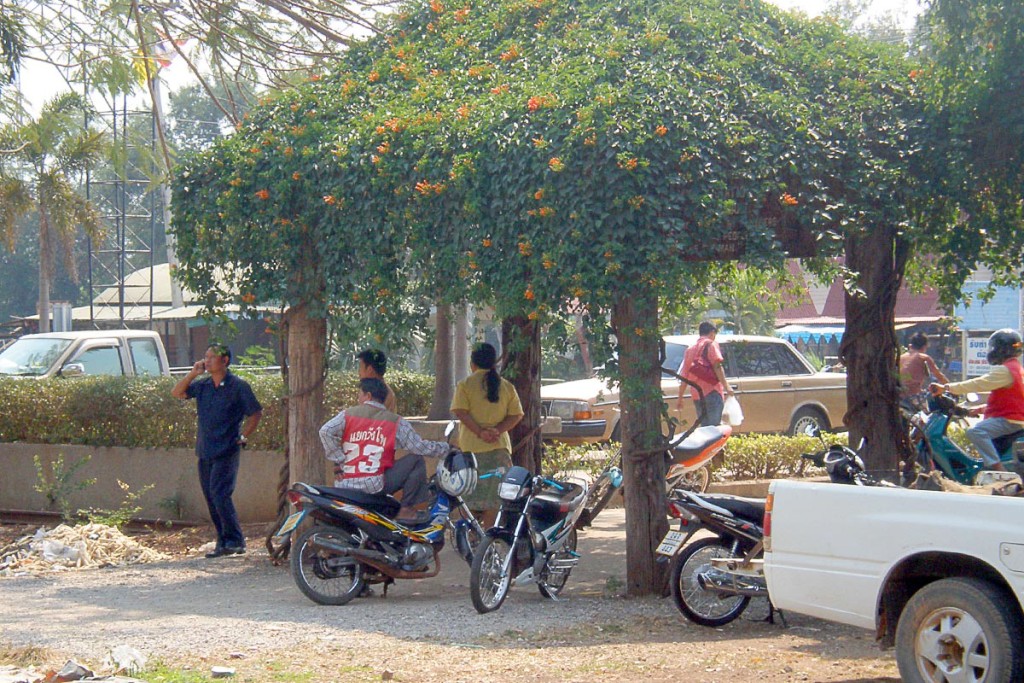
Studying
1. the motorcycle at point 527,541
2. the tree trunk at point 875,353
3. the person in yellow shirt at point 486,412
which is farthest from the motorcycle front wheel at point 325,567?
the tree trunk at point 875,353

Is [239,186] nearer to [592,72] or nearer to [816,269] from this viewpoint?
[592,72]

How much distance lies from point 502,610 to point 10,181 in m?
11.2

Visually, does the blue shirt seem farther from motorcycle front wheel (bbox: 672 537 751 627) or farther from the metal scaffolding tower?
motorcycle front wheel (bbox: 672 537 751 627)

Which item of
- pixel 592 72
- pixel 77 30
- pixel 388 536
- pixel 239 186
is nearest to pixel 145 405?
pixel 77 30

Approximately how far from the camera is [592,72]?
7621 mm

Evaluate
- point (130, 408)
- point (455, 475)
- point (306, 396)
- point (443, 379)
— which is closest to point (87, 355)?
point (130, 408)

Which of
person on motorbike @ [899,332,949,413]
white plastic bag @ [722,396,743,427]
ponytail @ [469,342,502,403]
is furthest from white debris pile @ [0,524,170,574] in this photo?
person on motorbike @ [899,332,949,413]

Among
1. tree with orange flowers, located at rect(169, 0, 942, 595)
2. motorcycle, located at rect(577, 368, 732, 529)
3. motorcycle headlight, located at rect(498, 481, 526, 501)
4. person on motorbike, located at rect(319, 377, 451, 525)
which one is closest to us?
tree with orange flowers, located at rect(169, 0, 942, 595)

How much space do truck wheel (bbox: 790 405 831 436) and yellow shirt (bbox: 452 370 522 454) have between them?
28.6 ft

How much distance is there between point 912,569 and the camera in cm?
552

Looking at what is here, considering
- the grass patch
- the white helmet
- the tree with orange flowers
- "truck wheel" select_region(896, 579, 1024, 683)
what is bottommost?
the grass patch

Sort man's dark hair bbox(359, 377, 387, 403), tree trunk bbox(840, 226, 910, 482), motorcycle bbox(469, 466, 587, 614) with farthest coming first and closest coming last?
tree trunk bbox(840, 226, 910, 482) < man's dark hair bbox(359, 377, 387, 403) < motorcycle bbox(469, 466, 587, 614)

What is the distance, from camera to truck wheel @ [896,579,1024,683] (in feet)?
16.3

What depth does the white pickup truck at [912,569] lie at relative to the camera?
198 inches
